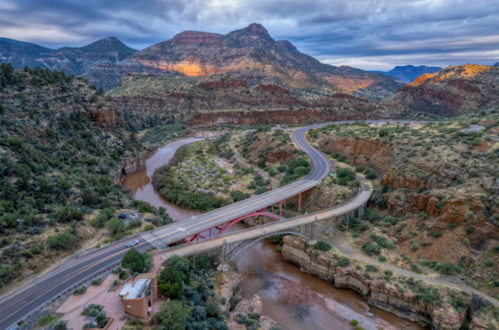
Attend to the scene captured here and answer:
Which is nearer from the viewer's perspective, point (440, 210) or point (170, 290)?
point (170, 290)

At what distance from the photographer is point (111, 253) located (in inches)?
1039

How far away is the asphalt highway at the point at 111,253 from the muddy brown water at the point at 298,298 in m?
6.35

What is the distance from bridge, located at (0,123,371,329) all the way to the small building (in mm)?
4629

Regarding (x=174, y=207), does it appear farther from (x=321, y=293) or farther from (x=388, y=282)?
(x=388, y=282)

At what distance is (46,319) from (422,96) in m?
127

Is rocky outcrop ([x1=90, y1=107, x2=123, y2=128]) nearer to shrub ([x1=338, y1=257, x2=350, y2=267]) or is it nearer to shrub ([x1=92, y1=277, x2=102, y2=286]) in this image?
shrub ([x1=92, y1=277, x2=102, y2=286])

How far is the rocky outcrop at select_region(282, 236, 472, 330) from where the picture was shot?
2422cm

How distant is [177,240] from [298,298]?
1352cm

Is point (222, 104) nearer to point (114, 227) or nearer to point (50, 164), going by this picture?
point (50, 164)

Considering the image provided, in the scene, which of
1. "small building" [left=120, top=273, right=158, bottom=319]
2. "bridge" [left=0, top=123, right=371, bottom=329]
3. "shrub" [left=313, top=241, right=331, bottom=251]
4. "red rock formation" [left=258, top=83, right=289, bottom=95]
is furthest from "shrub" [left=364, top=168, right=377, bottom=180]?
"red rock formation" [left=258, top=83, right=289, bottom=95]

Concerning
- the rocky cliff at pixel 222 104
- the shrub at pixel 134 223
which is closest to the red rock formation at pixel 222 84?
the rocky cliff at pixel 222 104

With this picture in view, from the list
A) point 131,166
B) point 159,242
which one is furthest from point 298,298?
point 131,166

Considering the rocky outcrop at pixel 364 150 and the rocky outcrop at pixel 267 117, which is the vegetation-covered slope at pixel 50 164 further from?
the rocky outcrop at pixel 267 117

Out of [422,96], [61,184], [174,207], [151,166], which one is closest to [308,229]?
[174,207]
